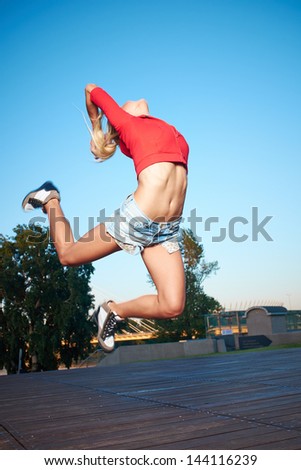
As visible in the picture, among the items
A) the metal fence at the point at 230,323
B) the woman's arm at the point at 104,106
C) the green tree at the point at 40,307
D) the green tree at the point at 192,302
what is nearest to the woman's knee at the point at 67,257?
the woman's arm at the point at 104,106

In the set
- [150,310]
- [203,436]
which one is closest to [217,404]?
[150,310]

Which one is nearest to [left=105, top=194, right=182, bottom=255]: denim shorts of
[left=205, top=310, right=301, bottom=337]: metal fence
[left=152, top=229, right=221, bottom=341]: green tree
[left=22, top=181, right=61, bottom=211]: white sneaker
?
[left=22, top=181, right=61, bottom=211]: white sneaker

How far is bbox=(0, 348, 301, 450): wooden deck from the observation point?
215 cm

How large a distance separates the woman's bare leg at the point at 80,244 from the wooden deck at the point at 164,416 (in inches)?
37.6

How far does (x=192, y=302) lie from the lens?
32.1 meters

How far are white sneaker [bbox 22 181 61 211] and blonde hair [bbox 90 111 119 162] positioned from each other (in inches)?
17.6

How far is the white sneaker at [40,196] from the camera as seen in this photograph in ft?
11.1

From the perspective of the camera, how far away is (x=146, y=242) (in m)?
2.94

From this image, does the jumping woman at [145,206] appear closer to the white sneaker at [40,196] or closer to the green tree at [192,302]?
the white sneaker at [40,196]

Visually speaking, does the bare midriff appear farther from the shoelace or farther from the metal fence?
the metal fence
